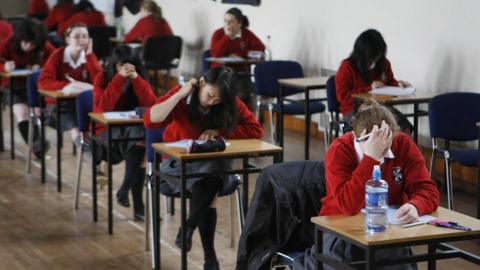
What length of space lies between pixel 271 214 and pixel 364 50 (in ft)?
11.0

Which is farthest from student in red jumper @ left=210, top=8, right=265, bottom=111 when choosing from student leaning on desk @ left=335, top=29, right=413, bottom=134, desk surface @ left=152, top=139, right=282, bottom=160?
desk surface @ left=152, top=139, right=282, bottom=160

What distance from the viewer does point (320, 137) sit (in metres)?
8.95

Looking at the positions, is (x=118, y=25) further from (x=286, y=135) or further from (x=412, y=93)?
(x=412, y=93)

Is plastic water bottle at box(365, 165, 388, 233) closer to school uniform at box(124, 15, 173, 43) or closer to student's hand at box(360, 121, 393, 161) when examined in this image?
student's hand at box(360, 121, 393, 161)

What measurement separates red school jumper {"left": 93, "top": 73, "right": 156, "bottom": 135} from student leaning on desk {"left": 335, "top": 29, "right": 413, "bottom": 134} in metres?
1.60

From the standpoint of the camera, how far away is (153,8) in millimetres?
11070

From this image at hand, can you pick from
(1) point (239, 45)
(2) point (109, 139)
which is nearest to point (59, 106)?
(2) point (109, 139)

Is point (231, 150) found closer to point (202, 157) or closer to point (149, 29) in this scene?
point (202, 157)

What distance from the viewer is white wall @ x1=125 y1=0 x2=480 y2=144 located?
7.03m

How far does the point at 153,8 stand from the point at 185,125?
20.8ft

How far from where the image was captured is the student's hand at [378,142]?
3.38 m

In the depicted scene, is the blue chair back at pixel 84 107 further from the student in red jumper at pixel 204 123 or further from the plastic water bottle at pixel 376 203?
the plastic water bottle at pixel 376 203

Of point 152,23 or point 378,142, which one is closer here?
point 378,142

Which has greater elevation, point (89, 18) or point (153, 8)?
point (153, 8)
